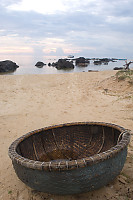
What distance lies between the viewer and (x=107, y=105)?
653 centimetres

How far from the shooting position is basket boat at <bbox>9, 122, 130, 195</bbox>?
178 centimetres

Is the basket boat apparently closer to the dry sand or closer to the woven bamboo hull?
the woven bamboo hull

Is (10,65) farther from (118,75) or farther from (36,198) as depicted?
(36,198)

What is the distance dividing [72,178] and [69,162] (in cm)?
19

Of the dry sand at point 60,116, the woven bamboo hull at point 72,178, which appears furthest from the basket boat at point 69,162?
the dry sand at point 60,116

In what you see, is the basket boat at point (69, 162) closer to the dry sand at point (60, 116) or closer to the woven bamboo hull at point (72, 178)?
the woven bamboo hull at point (72, 178)

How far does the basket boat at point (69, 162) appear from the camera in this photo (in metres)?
1.78

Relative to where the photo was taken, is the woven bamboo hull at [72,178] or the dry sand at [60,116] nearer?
the woven bamboo hull at [72,178]

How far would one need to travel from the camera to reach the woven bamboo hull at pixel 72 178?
5.90ft

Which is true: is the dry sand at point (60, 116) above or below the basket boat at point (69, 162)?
below

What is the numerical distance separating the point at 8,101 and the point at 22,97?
2.88 ft

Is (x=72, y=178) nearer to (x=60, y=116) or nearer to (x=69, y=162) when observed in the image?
(x=69, y=162)

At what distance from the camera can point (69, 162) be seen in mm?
1771

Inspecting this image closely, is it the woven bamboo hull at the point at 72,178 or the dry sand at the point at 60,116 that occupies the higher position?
the woven bamboo hull at the point at 72,178
